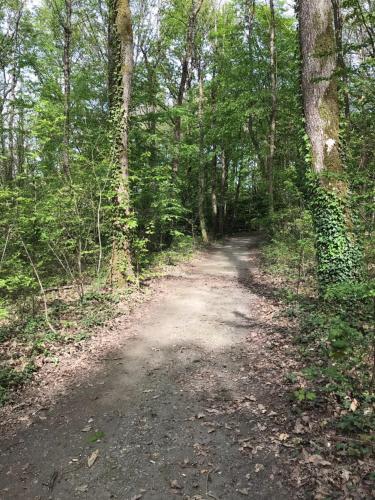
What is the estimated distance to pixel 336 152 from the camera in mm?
7242

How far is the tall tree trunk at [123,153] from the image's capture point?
9203 millimetres

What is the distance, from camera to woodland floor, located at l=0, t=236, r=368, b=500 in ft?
10.9

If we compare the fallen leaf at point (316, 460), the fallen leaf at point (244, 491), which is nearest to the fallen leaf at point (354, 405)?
the fallen leaf at point (316, 460)

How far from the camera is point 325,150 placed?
7254 mm

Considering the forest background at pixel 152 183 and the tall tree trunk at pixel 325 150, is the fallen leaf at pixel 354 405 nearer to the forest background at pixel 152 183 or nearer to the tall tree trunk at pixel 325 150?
the forest background at pixel 152 183

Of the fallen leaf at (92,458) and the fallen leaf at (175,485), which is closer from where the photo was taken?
the fallen leaf at (175,485)

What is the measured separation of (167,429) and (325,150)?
6166mm

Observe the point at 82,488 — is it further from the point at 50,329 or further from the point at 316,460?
the point at 50,329

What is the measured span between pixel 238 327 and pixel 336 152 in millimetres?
4226

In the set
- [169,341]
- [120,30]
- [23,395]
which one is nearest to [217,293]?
[169,341]

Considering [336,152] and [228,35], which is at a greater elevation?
[228,35]

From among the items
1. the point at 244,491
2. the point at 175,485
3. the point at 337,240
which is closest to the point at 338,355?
the point at 244,491

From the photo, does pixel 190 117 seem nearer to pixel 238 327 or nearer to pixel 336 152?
pixel 336 152

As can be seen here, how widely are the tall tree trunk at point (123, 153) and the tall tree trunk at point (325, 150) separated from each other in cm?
461
